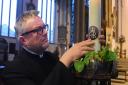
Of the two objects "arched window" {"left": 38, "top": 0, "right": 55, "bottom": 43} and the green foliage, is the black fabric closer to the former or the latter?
the green foliage

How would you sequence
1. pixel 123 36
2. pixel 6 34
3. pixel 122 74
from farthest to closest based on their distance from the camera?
pixel 123 36 < pixel 6 34 < pixel 122 74

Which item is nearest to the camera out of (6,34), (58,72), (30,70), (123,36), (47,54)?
(58,72)

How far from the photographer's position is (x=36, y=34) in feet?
4.47

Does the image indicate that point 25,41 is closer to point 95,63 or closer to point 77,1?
point 95,63

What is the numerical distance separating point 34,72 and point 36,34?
0.19 metres

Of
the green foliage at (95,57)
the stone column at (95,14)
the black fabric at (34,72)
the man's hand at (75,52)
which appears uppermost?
the stone column at (95,14)

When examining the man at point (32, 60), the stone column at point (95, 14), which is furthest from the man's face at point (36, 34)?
the stone column at point (95, 14)

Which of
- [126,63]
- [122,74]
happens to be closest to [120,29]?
[126,63]

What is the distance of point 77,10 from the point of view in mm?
13906

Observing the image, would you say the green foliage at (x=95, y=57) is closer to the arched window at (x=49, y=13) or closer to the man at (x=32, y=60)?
the man at (x=32, y=60)

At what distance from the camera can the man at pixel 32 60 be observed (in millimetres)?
1204

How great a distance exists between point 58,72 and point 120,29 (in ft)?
50.2

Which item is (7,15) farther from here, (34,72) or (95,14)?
(34,72)

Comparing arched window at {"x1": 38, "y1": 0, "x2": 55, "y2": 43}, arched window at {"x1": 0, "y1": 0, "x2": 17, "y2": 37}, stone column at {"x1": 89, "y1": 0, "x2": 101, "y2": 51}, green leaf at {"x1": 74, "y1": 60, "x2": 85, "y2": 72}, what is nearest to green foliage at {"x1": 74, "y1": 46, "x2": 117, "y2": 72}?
green leaf at {"x1": 74, "y1": 60, "x2": 85, "y2": 72}
